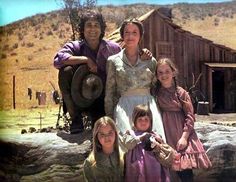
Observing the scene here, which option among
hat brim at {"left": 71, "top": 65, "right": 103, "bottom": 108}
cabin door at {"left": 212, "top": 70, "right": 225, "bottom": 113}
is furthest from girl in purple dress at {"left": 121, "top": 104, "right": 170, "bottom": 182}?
cabin door at {"left": 212, "top": 70, "right": 225, "bottom": 113}

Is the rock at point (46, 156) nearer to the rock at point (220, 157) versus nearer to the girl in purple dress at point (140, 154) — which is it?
the girl in purple dress at point (140, 154)

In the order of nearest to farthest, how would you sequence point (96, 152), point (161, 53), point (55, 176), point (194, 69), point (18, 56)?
point (96, 152) < point (55, 176) < point (161, 53) < point (194, 69) < point (18, 56)

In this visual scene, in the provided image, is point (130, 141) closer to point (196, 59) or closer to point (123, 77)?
point (123, 77)

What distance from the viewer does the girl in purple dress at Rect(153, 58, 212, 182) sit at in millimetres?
3350

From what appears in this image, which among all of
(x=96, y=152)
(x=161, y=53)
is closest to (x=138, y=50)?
(x=96, y=152)

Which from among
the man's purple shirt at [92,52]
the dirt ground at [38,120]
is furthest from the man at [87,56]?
the dirt ground at [38,120]

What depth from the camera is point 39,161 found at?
3.82 metres

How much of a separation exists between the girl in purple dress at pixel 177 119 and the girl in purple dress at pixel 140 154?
0.23 metres

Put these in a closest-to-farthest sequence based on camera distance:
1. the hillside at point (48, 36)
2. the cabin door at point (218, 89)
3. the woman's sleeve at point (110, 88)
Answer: the woman's sleeve at point (110, 88)
the cabin door at point (218, 89)
the hillside at point (48, 36)

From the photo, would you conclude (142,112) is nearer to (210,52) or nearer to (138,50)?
(138,50)

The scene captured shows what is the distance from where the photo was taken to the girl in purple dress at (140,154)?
3.10m

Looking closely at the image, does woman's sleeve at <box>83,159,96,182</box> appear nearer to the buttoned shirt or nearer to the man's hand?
the buttoned shirt

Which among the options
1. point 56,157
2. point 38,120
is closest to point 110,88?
point 56,157

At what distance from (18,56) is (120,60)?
26.8 m
